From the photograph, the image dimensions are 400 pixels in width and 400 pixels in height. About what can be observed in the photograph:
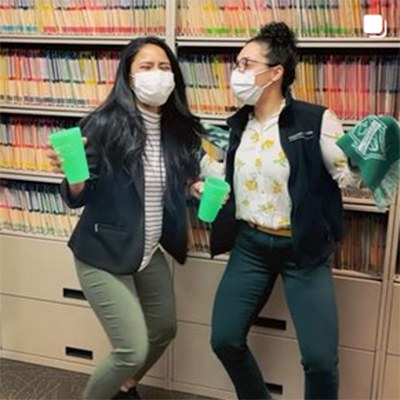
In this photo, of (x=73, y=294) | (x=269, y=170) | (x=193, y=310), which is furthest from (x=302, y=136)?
(x=73, y=294)

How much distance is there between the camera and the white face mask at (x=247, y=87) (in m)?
1.81

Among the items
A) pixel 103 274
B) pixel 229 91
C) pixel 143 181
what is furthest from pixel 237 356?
pixel 229 91

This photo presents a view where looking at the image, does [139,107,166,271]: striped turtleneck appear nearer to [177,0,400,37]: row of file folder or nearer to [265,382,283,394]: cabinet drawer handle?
[177,0,400,37]: row of file folder

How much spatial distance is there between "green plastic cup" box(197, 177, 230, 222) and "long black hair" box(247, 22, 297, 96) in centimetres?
40

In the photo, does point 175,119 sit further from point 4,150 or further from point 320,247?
point 4,150

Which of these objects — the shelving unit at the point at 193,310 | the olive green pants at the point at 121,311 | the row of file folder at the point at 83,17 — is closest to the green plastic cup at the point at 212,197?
the olive green pants at the point at 121,311

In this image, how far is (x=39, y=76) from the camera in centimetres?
239

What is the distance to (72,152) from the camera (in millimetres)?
1657

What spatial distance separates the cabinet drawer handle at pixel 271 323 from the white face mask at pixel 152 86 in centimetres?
102

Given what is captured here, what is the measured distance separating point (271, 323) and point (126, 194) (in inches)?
34.9

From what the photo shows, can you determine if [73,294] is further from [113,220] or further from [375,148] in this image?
[375,148]

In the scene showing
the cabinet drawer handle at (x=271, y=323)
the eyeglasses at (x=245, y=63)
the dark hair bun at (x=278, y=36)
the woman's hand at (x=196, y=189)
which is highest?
the dark hair bun at (x=278, y=36)

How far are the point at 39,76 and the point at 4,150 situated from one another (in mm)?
388

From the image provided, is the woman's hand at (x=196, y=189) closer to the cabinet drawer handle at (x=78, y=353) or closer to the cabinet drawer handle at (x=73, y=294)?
the cabinet drawer handle at (x=73, y=294)
